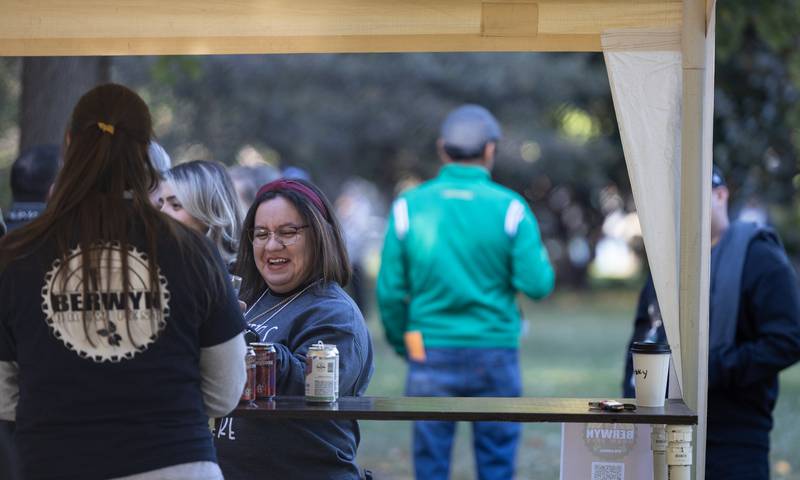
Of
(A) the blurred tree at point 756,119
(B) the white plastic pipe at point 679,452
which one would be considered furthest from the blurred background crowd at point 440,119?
(B) the white plastic pipe at point 679,452

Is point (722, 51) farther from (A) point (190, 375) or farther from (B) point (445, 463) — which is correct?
(A) point (190, 375)

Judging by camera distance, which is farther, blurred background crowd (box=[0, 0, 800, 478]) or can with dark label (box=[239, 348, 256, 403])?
blurred background crowd (box=[0, 0, 800, 478])

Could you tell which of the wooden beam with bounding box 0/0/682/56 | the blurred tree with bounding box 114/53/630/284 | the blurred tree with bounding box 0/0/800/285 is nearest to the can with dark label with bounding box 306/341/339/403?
the wooden beam with bounding box 0/0/682/56

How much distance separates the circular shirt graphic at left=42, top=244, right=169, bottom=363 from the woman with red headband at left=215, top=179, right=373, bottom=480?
2.95 feet

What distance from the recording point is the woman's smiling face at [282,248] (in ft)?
12.3

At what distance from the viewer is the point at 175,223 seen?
8.95 feet

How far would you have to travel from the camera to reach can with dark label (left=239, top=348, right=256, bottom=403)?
3418 millimetres

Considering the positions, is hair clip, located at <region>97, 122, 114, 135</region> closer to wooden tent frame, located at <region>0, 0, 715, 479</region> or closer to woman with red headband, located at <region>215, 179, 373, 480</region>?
woman with red headband, located at <region>215, 179, 373, 480</region>

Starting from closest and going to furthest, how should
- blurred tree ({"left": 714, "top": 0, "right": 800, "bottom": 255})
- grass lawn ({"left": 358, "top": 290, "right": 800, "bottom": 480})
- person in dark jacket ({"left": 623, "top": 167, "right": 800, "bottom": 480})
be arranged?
person in dark jacket ({"left": 623, "top": 167, "right": 800, "bottom": 480}) < grass lawn ({"left": 358, "top": 290, "right": 800, "bottom": 480}) < blurred tree ({"left": 714, "top": 0, "right": 800, "bottom": 255})

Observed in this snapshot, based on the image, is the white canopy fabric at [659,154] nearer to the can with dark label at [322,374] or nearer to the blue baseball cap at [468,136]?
the can with dark label at [322,374]

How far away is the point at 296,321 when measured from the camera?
11.9 ft

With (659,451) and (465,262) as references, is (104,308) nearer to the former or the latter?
(659,451)

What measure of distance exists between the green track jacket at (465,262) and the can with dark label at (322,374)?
9.45 ft

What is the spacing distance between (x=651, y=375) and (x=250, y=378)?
120cm
